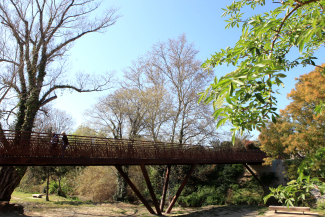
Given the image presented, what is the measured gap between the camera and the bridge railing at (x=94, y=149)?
838 centimetres

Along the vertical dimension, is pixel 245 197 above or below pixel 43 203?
below

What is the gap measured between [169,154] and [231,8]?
10.9 metres

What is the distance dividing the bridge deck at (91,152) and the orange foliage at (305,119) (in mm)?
4824

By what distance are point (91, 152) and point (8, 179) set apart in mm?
5348

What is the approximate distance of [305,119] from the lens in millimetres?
10992

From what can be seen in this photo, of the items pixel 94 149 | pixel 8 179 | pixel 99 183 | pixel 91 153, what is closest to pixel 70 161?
pixel 91 153

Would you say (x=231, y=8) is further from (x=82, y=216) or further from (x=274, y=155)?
(x=274, y=155)

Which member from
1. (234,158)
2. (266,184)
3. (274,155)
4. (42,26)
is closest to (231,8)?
(274,155)

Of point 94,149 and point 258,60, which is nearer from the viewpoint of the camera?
point 258,60

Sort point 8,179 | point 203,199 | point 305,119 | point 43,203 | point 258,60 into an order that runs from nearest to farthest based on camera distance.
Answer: point 258,60 → point 305,119 → point 8,179 → point 43,203 → point 203,199

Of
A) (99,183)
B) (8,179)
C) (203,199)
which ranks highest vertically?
(8,179)

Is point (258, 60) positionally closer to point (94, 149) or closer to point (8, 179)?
point (94, 149)

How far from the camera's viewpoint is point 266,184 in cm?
1809

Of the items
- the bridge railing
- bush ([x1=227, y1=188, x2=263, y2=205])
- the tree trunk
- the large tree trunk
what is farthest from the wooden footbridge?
the tree trunk
